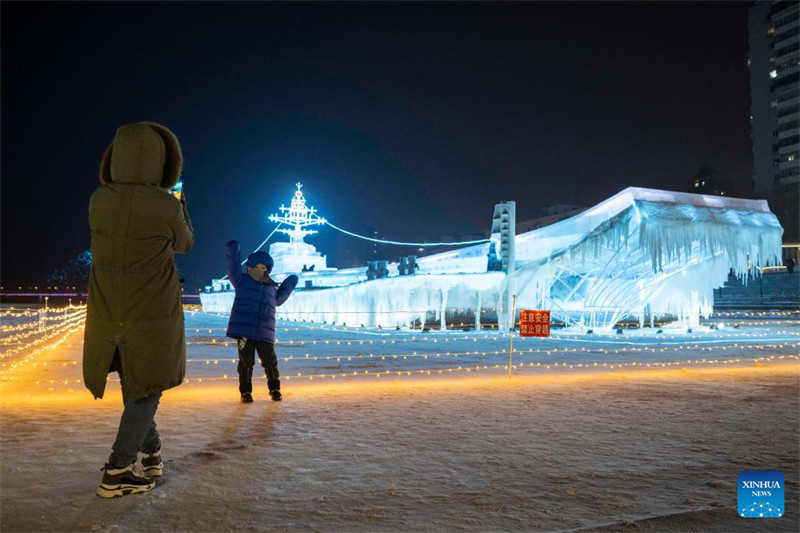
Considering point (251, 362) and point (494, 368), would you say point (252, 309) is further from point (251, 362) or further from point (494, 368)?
point (494, 368)

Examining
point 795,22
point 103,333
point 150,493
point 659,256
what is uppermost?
point 795,22

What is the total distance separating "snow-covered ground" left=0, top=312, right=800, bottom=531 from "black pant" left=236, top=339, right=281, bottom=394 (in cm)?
29

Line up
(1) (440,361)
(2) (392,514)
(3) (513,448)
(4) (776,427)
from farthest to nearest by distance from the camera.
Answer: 1. (1) (440,361)
2. (4) (776,427)
3. (3) (513,448)
4. (2) (392,514)

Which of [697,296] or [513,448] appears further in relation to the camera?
[697,296]

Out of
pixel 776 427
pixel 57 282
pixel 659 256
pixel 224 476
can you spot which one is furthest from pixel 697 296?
pixel 57 282

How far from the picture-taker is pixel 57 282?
78.4 meters

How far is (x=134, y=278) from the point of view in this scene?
3.65 meters

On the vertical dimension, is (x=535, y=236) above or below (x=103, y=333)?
above

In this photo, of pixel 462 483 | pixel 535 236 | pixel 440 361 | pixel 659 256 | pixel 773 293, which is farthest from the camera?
pixel 773 293

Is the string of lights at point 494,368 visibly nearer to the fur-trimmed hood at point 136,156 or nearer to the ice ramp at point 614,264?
the fur-trimmed hood at point 136,156

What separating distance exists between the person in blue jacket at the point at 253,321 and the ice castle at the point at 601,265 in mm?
13806

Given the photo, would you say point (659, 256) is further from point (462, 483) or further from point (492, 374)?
point (462, 483)

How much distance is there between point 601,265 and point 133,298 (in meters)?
21.9

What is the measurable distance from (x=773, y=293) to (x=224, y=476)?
55.6 meters
